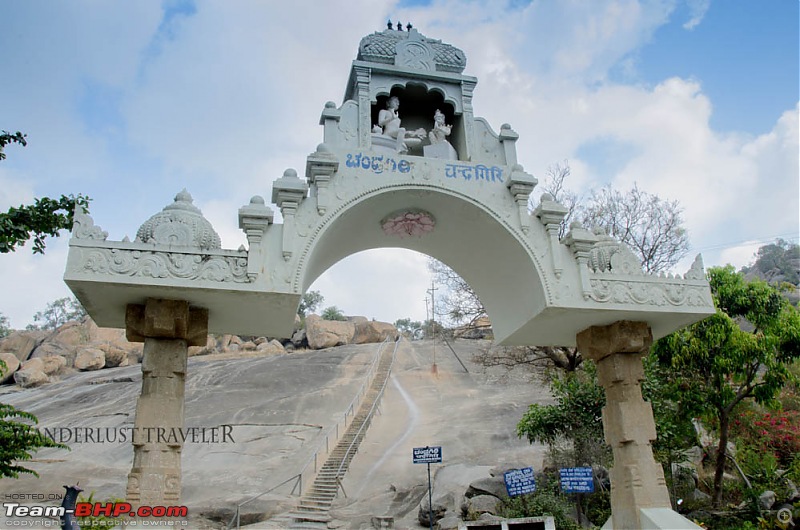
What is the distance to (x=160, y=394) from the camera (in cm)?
618

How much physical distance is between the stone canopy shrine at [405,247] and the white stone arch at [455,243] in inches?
1.0

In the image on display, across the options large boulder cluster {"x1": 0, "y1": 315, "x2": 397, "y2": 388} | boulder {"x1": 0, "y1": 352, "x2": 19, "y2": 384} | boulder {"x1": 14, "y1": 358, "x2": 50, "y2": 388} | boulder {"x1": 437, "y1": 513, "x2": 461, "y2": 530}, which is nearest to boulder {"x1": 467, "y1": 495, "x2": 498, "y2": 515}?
boulder {"x1": 437, "y1": 513, "x2": 461, "y2": 530}

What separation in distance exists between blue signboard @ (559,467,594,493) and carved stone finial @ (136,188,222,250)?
612cm

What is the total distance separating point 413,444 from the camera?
17.3 m

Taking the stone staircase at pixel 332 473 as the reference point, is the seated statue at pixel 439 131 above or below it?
above

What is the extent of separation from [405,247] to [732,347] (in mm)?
5484

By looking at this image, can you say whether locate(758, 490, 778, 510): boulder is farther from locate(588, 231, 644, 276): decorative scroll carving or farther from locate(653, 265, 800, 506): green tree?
locate(588, 231, 644, 276): decorative scroll carving

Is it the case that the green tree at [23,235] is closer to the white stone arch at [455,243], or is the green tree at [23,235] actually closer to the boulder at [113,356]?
the white stone arch at [455,243]

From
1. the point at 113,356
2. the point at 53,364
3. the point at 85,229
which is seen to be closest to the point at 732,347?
the point at 85,229

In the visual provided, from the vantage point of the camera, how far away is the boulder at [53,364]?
27.5m

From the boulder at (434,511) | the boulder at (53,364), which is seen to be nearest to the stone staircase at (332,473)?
the boulder at (434,511)

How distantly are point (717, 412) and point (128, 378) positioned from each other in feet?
70.0

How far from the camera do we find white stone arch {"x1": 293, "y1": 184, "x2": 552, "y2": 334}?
712cm

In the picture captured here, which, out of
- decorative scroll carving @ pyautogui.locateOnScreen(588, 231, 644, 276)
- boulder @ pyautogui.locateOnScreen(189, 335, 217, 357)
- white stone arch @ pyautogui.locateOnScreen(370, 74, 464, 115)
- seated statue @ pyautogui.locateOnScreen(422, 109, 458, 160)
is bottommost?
decorative scroll carving @ pyautogui.locateOnScreen(588, 231, 644, 276)
